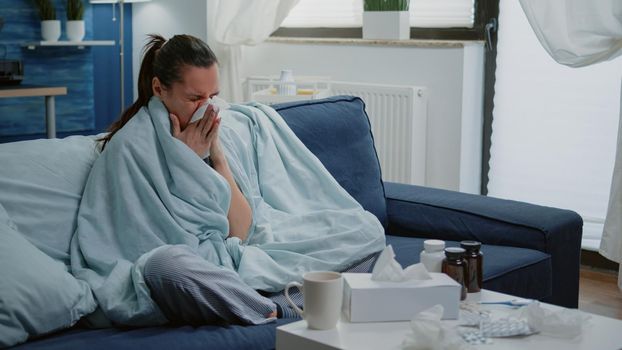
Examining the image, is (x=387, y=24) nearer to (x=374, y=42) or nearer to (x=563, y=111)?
(x=374, y=42)

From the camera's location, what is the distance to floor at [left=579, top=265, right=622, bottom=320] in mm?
3436

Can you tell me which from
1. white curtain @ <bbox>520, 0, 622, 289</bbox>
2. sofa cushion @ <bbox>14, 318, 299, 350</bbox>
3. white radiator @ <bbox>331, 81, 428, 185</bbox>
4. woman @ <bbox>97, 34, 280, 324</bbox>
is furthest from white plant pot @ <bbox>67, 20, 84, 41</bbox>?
sofa cushion @ <bbox>14, 318, 299, 350</bbox>

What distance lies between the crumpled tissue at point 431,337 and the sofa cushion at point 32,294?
0.72 meters

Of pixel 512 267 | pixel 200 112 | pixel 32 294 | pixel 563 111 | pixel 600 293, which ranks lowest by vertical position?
pixel 600 293

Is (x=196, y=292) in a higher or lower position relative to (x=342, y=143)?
lower

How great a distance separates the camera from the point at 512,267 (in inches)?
101

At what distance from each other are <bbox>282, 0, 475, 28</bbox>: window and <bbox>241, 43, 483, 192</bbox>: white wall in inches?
7.3

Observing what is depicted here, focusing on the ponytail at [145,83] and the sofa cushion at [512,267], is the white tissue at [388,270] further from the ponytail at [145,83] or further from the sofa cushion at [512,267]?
the ponytail at [145,83]

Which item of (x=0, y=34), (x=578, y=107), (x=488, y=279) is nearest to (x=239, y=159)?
(x=488, y=279)

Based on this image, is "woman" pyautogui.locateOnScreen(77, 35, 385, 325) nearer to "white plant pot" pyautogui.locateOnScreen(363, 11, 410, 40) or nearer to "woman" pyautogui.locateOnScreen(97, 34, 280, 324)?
"woman" pyautogui.locateOnScreen(97, 34, 280, 324)

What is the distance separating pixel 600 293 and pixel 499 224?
3.46 feet

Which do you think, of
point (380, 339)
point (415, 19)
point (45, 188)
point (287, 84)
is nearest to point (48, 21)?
point (287, 84)

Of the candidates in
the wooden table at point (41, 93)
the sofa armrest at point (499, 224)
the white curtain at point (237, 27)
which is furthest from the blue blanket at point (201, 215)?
the wooden table at point (41, 93)

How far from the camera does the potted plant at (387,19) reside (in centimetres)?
430
